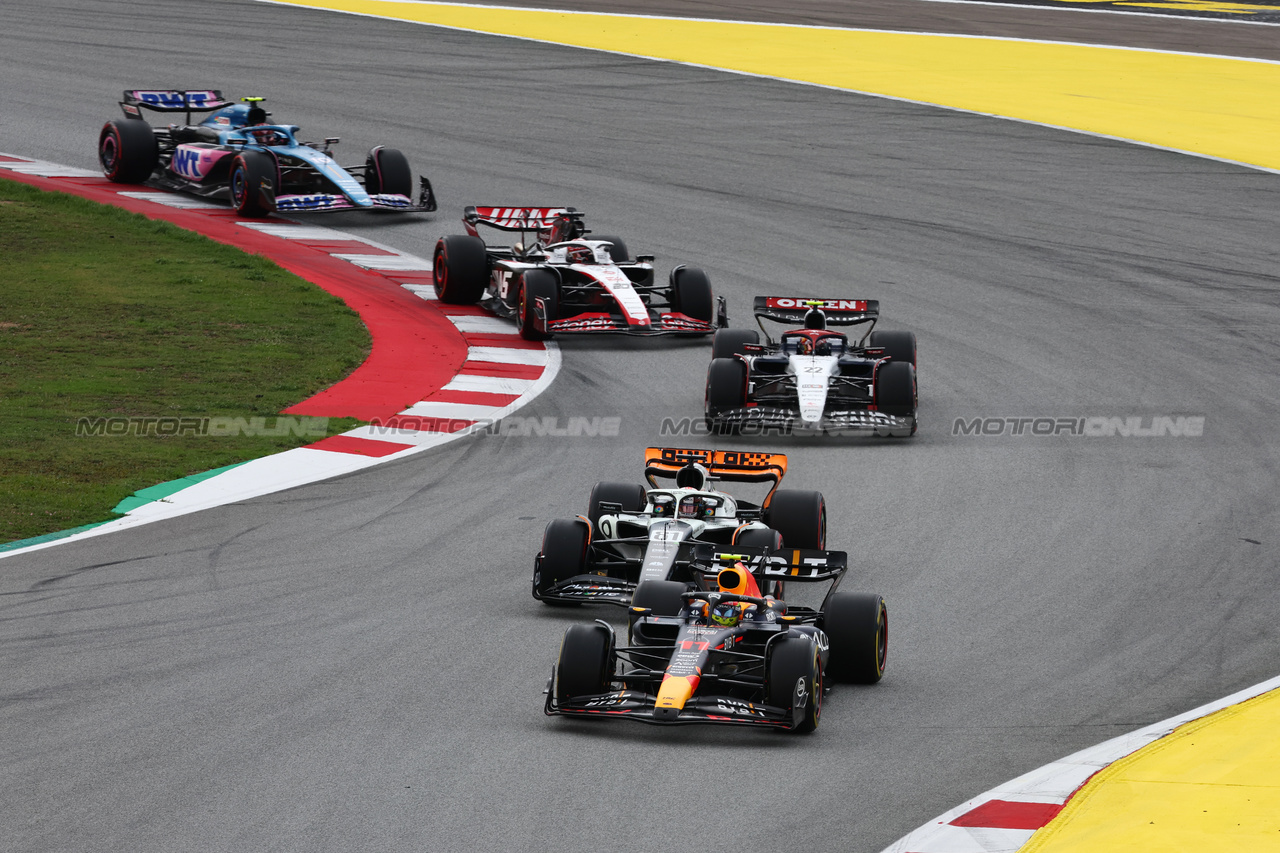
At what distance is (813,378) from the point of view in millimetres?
16984

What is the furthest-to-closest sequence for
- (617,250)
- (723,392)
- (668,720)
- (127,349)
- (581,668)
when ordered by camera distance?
1. (617,250)
2. (127,349)
3. (723,392)
4. (581,668)
5. (668,720)

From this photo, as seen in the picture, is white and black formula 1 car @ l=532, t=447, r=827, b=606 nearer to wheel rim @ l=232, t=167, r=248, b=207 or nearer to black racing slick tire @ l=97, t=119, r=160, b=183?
wheel rim @ l=232, t=167, r=248, b=207

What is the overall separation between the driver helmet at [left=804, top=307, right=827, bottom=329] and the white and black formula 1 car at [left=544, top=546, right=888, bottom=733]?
6.94 m

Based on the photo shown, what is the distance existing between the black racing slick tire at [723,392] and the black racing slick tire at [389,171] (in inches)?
415

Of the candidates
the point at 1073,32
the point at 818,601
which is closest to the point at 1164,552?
the point at 818,601

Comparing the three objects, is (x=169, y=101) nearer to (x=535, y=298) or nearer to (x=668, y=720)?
(x=535, y=298)

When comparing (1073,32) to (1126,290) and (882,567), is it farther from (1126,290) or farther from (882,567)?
(882,567)

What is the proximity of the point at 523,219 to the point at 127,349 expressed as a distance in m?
5.50

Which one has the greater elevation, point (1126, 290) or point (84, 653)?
point (1126, 290)

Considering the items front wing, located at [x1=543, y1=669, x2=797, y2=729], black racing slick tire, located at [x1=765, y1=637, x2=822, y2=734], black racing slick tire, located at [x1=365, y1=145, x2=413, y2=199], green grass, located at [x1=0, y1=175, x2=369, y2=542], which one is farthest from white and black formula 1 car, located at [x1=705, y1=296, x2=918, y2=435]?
black racing slick tire, located at [x1=365, y1=145, x2=413, y2=199]

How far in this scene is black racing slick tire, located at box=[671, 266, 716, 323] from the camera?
2069 cm

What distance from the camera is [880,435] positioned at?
55.5 ft

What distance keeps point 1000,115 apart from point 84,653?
89.1ft

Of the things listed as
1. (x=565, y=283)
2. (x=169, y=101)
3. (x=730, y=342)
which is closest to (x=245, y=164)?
(x=169, y=101)
